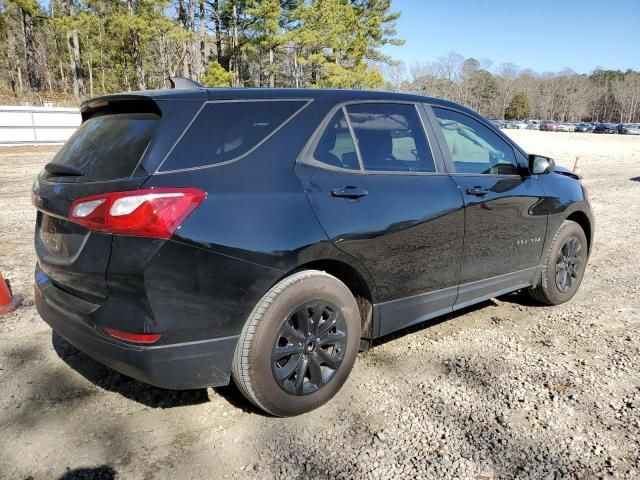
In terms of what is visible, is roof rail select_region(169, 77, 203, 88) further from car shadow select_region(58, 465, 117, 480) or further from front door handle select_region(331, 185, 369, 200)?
car shadow select_region(58, 465, 117, 480)

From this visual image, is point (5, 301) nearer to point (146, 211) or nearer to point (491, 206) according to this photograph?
point (146, 211)

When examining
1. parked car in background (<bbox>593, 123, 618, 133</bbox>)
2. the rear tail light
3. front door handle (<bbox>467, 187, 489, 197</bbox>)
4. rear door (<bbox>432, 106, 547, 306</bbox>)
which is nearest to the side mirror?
rear door (<bbox>432, 106, 547, 306</bbox>)

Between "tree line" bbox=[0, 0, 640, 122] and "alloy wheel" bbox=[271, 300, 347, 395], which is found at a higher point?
"tree line" bbox=[0, 0, 640, 122]

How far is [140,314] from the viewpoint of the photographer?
7.50 feet

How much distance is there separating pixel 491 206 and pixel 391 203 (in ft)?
3.50

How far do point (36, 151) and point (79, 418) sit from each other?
22.6 m

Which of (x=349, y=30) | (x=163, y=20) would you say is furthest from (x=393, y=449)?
(x=349, y=30)

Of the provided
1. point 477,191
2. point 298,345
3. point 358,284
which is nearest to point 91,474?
point 298,345

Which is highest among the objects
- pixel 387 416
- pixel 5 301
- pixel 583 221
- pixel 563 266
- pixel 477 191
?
pixel 477 191

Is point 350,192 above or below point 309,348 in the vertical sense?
above

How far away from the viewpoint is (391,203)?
3.05m

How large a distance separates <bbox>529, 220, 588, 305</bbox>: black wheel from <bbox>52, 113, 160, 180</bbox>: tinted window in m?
3.44

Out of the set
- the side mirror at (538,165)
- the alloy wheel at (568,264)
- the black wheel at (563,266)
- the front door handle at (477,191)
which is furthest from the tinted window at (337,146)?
the alloy wheel at (568,264)

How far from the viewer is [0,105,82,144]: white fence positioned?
885 inches
